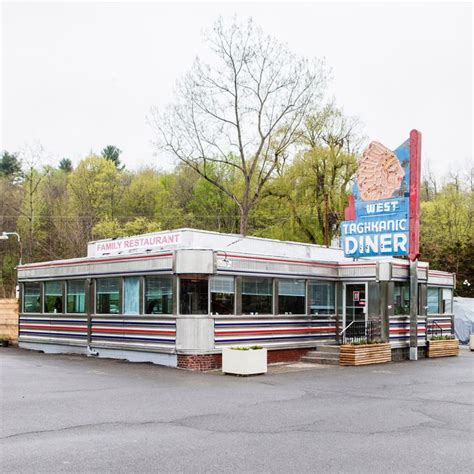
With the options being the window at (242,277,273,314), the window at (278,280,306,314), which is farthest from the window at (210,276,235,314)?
the window at (278,280,306,314)

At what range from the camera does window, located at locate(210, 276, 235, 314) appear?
20672 mm

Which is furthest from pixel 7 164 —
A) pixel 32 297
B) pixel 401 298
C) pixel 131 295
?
pixel 401 298

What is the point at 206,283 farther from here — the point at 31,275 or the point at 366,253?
the point at 31,275

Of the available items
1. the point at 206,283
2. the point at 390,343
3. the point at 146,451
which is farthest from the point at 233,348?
the point at 146,451

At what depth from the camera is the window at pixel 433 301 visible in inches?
1095

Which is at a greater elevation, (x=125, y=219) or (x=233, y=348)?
(x=125, y=219)

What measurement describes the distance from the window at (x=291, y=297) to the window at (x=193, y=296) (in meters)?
3.30

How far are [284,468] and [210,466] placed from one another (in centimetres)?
87

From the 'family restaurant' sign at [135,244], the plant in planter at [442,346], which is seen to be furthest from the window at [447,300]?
the 'family restaurant' sign at [135,244]

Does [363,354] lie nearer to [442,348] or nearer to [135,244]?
[442,348]

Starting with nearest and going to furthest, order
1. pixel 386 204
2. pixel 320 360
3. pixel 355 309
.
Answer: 1. pixel 320 360
2. pixel 386 204
3. pixel 355 309

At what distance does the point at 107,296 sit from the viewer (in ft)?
76.0

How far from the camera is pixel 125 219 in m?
59.8

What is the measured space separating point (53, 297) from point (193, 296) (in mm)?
8059
